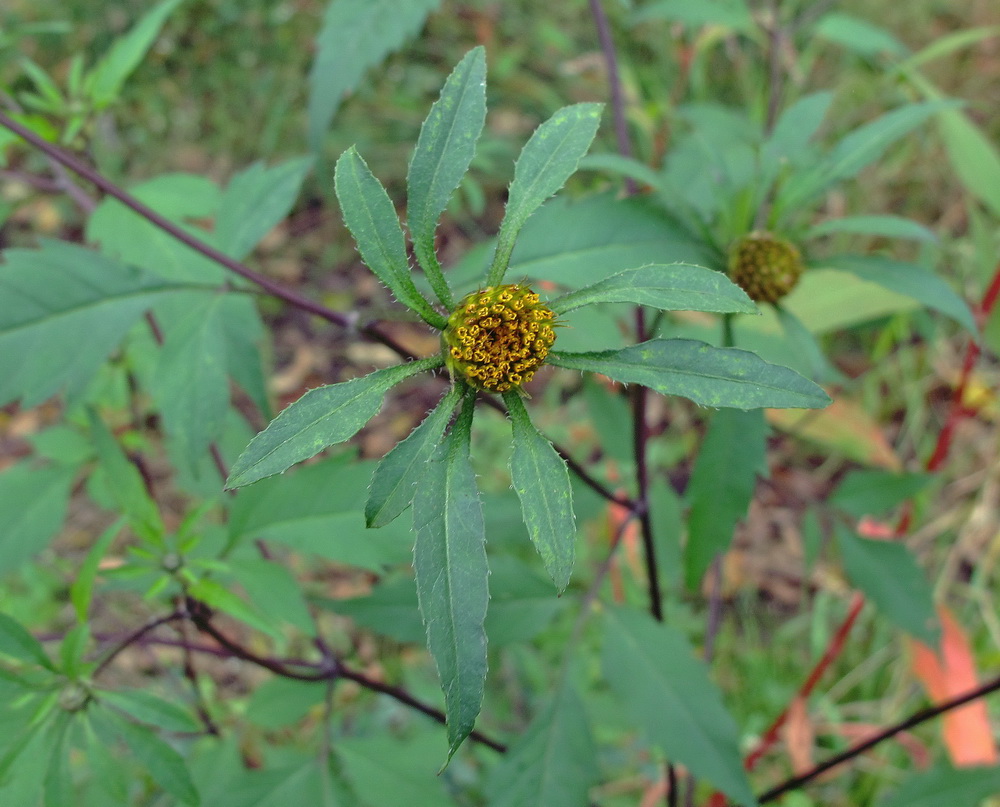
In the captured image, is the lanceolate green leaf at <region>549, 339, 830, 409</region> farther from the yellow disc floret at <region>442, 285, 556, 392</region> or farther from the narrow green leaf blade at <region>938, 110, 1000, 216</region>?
the narrow green leaf blade at <region>938, 110, 1000, 216</region>

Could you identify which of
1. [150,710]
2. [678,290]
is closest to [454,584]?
[678,290]

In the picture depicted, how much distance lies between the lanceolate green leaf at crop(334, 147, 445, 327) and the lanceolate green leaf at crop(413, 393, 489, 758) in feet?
0.68

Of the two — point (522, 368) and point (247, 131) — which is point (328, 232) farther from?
point (522, 368)

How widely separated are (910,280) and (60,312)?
121 cm

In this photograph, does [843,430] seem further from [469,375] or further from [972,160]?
[469,375]

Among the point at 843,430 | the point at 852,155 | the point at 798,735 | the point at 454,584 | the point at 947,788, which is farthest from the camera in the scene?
the point at 843,430

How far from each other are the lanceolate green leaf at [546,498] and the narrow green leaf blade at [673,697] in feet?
2.13

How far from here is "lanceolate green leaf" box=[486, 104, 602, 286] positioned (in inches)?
30.5

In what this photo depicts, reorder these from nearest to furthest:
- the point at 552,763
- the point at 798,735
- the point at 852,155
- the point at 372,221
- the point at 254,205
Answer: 1. the point at 372,221
2. the point at 852,155
3. the point at 552,763
4. the point at 254,205
5. the point at 798,735

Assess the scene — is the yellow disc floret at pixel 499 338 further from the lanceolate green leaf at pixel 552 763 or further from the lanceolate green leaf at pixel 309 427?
the lanceolate green leaf at pixel 552 763

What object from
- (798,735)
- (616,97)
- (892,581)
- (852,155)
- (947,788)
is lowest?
(947,788)

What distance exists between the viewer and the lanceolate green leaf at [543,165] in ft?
2.54

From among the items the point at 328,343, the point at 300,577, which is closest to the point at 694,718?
the point at 300,577

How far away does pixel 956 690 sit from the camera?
75.7 inches
